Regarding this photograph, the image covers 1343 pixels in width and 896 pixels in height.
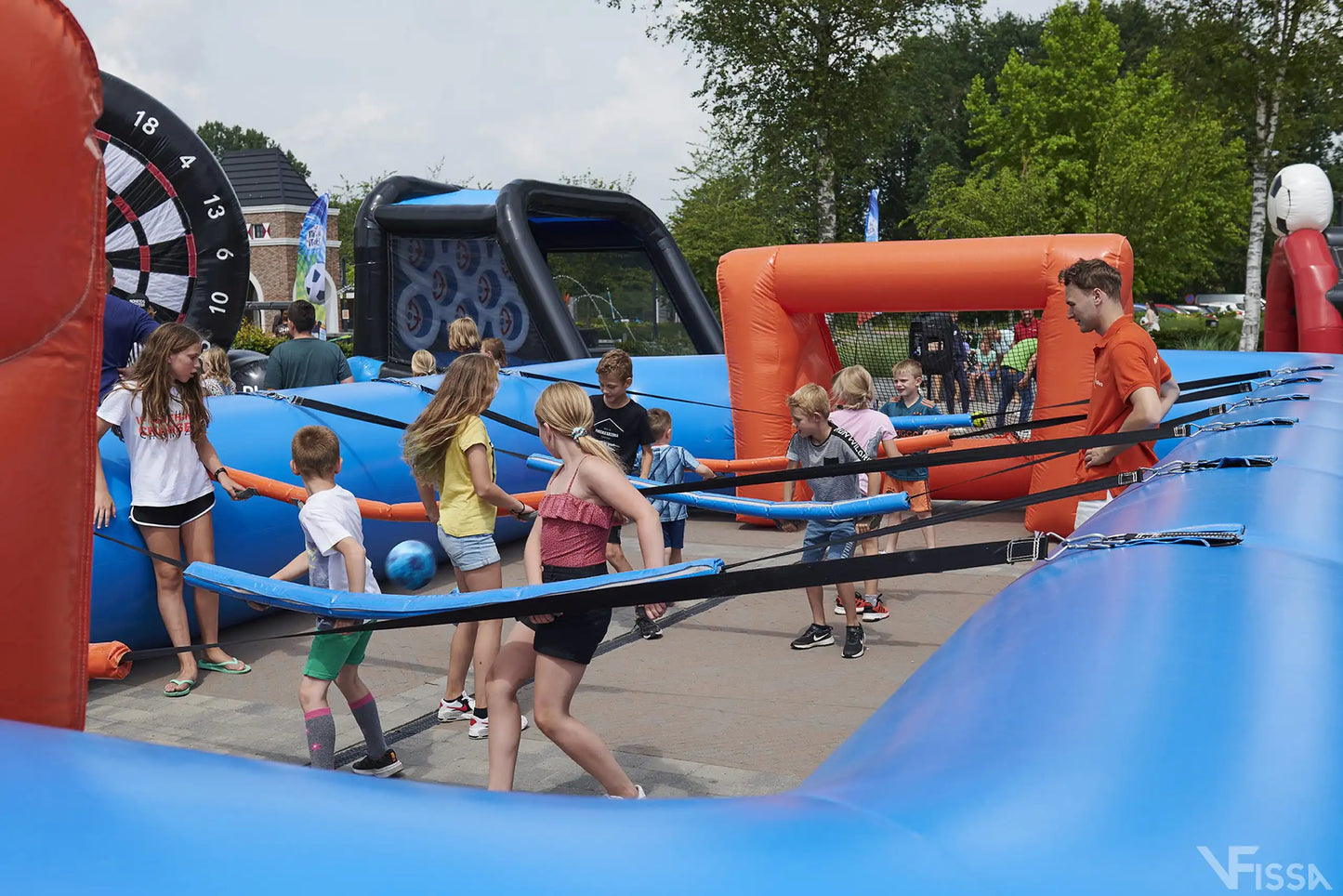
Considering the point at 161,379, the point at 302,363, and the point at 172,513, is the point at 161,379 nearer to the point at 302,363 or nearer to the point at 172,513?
the point at 172,513

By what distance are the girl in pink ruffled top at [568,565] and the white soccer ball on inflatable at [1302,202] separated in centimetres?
1314

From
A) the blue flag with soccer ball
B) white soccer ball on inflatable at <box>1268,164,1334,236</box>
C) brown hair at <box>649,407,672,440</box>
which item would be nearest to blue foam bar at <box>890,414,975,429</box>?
brown hair at <box>649,407,672,440</box>

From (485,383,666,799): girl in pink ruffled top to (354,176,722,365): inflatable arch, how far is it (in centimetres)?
855

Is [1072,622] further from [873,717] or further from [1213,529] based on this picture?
[1213,529]

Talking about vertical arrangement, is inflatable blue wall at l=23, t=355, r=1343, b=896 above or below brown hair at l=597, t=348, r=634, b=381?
below

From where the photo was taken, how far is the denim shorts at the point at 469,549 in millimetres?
4793

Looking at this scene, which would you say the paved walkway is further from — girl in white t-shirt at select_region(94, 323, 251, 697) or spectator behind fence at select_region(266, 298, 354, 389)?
spectator behind fence at select_region(266, 298, 354, 389)

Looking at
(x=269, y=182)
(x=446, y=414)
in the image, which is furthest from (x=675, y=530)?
(x=269, y=182)

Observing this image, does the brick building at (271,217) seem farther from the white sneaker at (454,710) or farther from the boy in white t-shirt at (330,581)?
the boy in white t-shirt at (330,581)

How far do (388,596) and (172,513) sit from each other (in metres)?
3.75

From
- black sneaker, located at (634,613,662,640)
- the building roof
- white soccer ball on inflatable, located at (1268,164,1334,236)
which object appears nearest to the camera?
black sneaker, located at (634,613,662,640)

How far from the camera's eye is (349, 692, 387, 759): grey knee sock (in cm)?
425

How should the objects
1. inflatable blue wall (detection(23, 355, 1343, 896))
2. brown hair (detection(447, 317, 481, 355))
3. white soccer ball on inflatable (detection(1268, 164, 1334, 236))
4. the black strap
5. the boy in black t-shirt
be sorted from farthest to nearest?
white soccer ball on inflatable (detection(1268, 164, 1334, 236)) → brown hair (detection(447, 317, 481, 355)) → the boy in black t-shirt → the black strap → inflatable blue wall (detection(23, 355, 1343, 896))

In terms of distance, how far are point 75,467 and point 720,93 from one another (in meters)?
28.0
